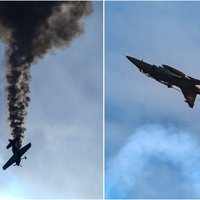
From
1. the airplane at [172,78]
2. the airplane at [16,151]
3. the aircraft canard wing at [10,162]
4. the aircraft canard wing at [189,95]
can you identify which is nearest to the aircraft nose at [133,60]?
the airplane at [172,78]

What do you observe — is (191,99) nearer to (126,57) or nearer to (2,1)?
(126,57)

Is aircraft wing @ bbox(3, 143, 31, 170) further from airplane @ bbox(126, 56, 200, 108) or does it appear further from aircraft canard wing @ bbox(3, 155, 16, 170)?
airplane @ bbox(126, 56, 200, 108)

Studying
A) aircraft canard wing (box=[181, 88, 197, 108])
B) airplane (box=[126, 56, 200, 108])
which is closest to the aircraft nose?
airplane (box=[126, 56, 200, 108])

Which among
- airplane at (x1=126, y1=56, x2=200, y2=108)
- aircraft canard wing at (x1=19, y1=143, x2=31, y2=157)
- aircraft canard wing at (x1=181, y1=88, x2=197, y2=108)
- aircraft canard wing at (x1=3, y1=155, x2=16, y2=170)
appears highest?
airplane at (x1=126, y1=56, x2=200, y2=108)

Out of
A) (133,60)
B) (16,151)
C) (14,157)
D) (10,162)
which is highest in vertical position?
(133,60)

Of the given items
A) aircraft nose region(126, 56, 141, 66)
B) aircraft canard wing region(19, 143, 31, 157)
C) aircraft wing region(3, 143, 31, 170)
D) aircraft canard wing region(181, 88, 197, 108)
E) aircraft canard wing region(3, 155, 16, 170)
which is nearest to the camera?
aircraft canard wing region(19, 143, 31, 157)

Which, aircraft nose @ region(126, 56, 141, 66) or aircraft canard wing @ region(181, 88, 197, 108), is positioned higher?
aircraft nose @ region(126, 56, 141, 66)

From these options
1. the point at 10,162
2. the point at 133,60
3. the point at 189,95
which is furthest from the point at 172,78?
the point at 10,162

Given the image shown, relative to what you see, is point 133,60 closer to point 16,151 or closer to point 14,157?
point 16,151

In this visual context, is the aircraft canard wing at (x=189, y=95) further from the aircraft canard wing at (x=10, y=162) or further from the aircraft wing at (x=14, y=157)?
the aircraft canard wing at (x=10, y=162)
